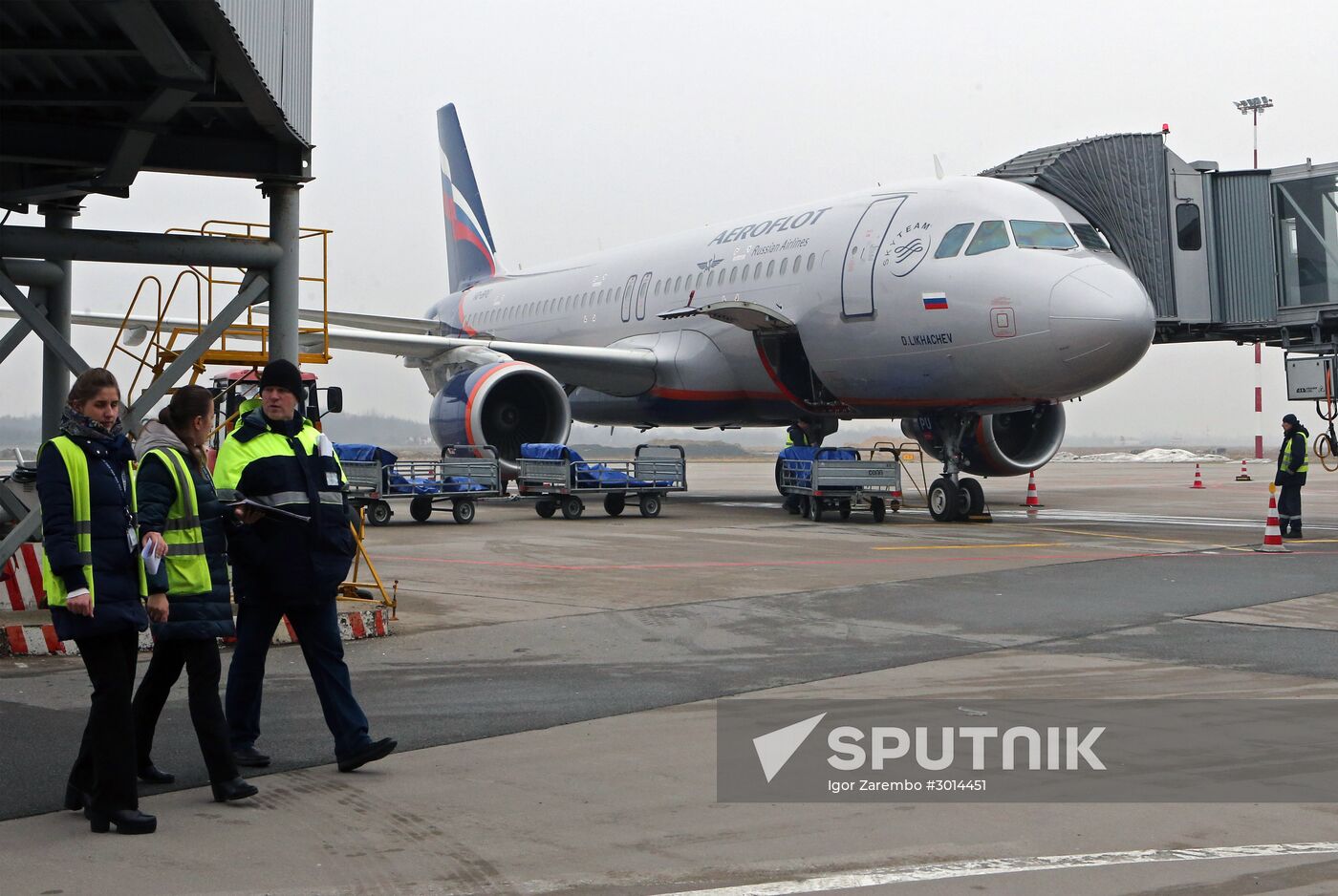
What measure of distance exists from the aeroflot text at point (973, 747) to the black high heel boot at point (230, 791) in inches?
80.8

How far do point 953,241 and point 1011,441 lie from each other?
5.43 meters

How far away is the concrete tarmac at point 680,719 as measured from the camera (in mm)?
3674

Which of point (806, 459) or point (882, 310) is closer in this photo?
point (882, 310)

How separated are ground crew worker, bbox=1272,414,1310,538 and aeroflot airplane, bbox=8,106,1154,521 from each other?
2.27 m

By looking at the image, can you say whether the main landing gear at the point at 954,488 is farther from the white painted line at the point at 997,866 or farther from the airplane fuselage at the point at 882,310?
the white painted line at the point at 997,866

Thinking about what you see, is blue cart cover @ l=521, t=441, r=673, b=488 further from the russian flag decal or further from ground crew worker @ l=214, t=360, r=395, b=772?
ground crew worker @ l=214, t=360, r=395, b=772

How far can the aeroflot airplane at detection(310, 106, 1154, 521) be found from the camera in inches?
583

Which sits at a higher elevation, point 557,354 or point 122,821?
point 557,354

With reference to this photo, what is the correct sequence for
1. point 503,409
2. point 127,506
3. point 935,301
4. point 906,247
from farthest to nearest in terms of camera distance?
point 503,409 < point 906,247 < point 935,301 < point 127,506

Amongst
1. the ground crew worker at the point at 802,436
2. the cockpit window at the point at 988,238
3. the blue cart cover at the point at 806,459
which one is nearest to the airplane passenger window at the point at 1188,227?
the cockpit window at the point at 988,238

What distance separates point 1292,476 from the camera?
15.1 meters

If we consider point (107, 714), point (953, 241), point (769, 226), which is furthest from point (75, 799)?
point (769, 226)

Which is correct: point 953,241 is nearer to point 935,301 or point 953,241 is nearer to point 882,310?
point 935,301

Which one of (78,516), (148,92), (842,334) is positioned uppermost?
(148,92)
